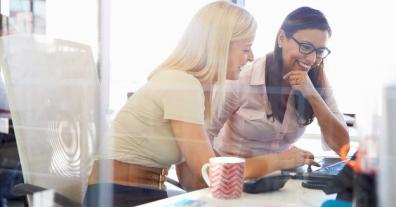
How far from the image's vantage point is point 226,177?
1.10m

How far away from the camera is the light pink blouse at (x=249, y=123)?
3.94 ft

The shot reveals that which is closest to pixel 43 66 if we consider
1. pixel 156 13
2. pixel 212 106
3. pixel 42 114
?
pixel 42 114

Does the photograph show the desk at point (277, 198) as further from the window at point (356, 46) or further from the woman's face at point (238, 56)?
the woman's face at point (238, 56)

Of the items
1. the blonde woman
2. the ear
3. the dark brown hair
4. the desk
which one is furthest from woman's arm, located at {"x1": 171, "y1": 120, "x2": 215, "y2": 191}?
the ear

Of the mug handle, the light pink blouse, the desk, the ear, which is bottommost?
the desk

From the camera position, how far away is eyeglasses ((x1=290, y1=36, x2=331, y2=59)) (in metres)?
1.11

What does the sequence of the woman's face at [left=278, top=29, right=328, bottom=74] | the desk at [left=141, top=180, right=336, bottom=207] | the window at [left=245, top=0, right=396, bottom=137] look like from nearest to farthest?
the window at [left=245, top=0, right=396, bottom=137] → the desk at [left=141, top=180, right=336, bottom=207] → the woman's face at [left=278, top=29, right=328, bottom=74]

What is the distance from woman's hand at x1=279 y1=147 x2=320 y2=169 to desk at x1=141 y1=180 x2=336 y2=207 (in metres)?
0.05

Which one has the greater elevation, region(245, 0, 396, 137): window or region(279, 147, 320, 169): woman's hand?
region(245, 0, 396, 137): window

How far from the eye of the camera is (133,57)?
1.35 m

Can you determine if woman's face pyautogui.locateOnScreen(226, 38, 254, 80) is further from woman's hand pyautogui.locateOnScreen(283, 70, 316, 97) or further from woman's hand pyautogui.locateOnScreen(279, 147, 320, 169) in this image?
woman's hand pyautogui.locateOnScreen(279, 147, 320, 169)

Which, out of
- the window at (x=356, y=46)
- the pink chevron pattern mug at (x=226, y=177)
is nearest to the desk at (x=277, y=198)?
the pink chevron pattern mug at (x=226, y=177)

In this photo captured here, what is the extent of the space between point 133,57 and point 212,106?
307 mm

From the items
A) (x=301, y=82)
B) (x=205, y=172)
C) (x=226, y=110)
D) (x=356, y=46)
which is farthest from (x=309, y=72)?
(x=205, y=172)
